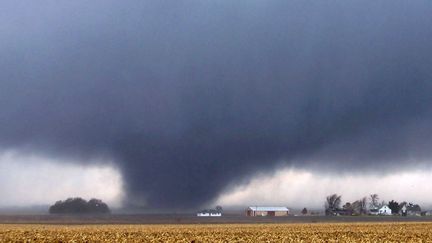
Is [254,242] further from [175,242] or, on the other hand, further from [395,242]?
[395,242]

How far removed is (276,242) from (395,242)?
38.3ft

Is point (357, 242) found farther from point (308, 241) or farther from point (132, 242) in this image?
point (132, 242)

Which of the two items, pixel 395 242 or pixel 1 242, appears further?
pixel 395 242

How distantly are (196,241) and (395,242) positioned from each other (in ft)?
62.3

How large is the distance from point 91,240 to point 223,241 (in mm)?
12509

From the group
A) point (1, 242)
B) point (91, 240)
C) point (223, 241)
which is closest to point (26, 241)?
point (1, 242)

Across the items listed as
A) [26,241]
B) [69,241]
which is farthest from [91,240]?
[26,241]

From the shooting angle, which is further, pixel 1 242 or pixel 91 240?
pixel 91 240

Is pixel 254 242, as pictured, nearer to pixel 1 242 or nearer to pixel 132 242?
pixel 132 242

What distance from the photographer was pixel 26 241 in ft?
153

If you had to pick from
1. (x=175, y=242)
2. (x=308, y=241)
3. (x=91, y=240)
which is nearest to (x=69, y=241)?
(x=91, y=240)

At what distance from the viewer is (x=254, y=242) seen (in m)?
48.5

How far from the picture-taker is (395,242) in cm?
5038

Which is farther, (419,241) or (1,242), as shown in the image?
(419,241)
